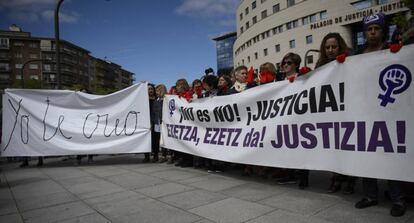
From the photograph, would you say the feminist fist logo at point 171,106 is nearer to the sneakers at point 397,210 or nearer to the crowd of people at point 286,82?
the crowd of people at point 286,82

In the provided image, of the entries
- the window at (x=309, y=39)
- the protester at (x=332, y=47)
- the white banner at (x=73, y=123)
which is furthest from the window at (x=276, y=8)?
the protester at (x=332, y=47)

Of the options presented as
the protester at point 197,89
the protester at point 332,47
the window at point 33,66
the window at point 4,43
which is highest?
the window at point 4,43

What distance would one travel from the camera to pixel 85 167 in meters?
7.23

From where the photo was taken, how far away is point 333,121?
3535mm

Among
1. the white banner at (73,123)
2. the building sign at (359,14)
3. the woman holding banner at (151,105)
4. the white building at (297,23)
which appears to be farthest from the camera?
the white building at (297,23)

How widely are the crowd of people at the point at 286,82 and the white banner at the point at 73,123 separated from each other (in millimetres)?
448

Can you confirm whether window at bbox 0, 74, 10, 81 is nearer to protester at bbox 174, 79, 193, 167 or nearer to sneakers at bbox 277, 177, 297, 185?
protester at bbox 174, 79, 193, 167

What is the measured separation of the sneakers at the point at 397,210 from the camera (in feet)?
9.63

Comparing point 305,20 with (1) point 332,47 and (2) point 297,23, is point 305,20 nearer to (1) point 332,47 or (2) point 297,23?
(2) point 297,23

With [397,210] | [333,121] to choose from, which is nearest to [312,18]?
[333,121]

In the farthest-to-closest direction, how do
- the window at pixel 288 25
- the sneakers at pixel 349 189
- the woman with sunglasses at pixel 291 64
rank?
the window at pixel 288 25 → the woman with sunglasses at pixel 291 64 → the sneakers at pixel 349 189

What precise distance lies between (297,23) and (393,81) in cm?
5318

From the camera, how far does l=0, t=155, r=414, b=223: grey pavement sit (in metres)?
3.19

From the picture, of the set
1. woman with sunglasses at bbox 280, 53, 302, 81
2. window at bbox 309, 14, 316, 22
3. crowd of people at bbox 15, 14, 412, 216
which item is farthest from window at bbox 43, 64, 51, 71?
woman with sunglasses at bbox 280, 53, 302, 81
